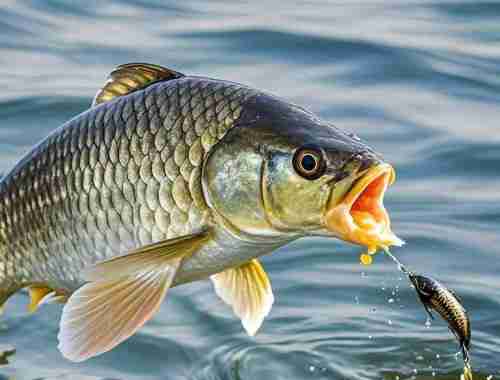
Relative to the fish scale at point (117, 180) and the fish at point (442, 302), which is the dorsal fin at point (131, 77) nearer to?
the fish scale at point (117, 180)

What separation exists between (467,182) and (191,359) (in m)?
2.86

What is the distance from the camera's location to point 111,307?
457 centimetres

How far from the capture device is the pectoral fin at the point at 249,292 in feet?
16.3

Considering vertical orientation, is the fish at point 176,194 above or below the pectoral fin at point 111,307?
above

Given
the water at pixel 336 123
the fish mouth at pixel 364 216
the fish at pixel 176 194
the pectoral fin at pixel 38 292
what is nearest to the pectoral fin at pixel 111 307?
the fish at pixel 176 194

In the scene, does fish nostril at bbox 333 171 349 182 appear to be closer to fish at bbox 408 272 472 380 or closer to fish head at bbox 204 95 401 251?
fish head at bbox 204 95 401 251

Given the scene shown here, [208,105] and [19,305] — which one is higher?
[208,105]

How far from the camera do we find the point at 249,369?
6.02 metres

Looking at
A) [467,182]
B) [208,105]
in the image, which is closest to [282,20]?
[467,182]

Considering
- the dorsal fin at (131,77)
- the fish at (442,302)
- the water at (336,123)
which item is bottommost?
the water at (336,123)

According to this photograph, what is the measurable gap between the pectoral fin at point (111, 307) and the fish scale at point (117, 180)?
96mm

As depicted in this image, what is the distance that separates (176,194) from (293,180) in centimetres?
36

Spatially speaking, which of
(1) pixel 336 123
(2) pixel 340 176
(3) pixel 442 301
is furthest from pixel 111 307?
(1) pixel 336 123

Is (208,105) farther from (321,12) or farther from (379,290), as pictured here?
(321,12)
